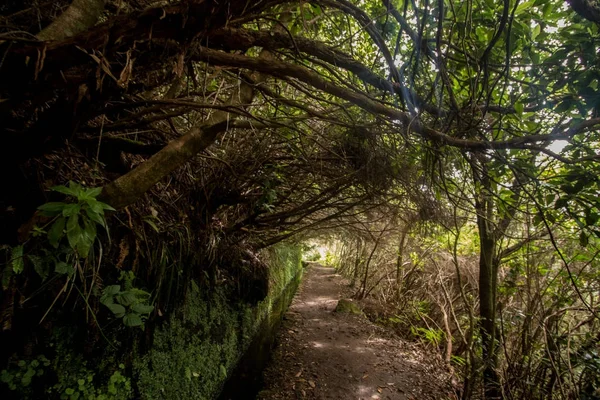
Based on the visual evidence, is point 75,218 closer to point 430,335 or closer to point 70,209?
point 70,209

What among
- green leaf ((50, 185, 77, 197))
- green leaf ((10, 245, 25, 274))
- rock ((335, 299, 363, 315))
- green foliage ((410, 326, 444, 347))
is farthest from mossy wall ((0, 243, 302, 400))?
rock ((335, 299, 363, 315))

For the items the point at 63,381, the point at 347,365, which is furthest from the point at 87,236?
the point at 347,365

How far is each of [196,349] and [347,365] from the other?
3768 mm

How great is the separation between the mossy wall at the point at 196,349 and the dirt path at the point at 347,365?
1.17 metres

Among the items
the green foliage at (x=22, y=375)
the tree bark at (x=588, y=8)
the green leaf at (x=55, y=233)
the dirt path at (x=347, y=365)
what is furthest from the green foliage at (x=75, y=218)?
the dirt path at (x=347, y=365)

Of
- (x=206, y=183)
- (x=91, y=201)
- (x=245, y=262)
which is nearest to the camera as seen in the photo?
(x=91, y=201)

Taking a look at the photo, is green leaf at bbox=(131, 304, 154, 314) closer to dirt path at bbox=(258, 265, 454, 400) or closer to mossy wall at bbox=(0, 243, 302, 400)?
mossy wall at bbox=(0, 243, 302, 400)

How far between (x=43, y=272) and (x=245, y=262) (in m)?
3.22

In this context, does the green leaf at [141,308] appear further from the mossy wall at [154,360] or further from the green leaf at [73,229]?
the green leaf at [73,229]

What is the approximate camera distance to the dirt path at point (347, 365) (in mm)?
4902

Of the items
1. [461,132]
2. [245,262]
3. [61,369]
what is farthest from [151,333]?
[461,132]

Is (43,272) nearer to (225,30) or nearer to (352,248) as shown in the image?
(225,30)

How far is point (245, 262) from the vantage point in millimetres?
4727

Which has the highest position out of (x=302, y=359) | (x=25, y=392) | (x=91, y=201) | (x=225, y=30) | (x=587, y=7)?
(x=587, y=7)
